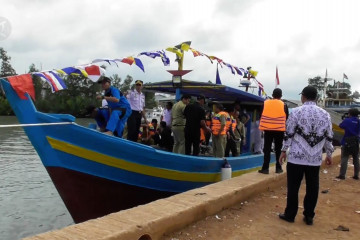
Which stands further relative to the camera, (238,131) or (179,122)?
(238,131)

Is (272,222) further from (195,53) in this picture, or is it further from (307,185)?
(195,53)

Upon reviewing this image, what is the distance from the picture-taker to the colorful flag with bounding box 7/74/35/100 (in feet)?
15.4

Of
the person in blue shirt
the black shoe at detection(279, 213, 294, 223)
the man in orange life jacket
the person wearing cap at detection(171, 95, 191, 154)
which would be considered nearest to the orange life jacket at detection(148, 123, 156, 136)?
the person wearing cap at detection(171, 95, 191, 154)

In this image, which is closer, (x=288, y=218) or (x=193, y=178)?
(x=288, y=218)

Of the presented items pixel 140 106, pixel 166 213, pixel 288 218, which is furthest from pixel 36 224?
pixel 288 218

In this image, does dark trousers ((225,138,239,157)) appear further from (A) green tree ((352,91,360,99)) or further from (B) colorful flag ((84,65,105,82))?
(A) green tree ((352,91,360,99))

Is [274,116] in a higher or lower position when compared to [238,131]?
higher

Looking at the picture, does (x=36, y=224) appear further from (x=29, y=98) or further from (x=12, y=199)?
(x=29, y=98)

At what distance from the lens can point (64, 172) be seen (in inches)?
200

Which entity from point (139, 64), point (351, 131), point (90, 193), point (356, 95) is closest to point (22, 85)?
point (90, 193)

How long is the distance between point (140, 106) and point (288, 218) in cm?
405

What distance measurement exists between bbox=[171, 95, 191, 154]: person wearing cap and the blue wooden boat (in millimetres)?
967

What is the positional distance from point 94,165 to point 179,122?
90.9 inches

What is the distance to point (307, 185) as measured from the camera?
12.6 feet
